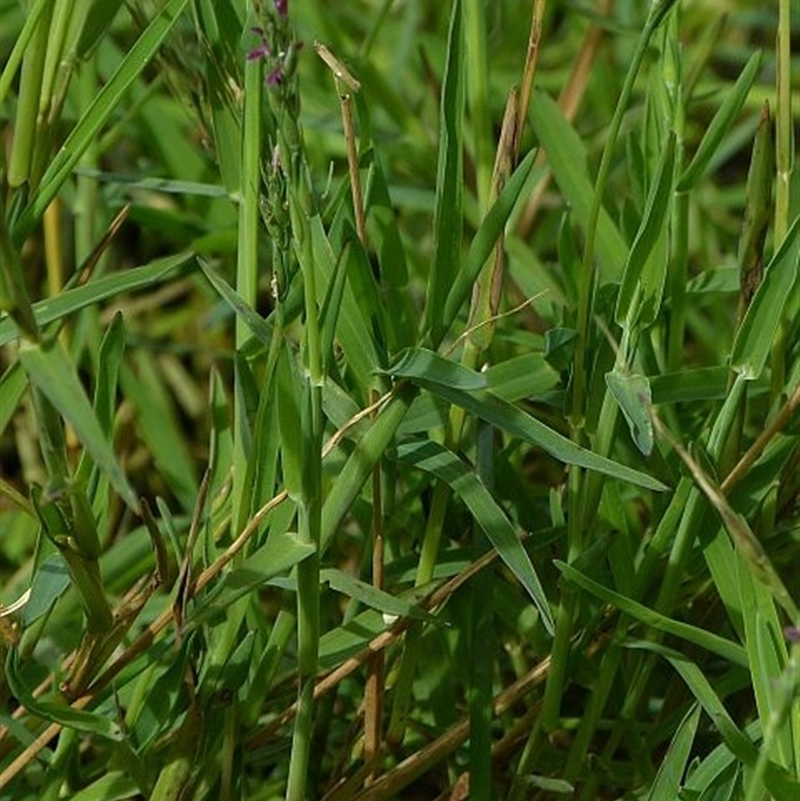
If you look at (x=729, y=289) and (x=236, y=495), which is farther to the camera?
(x=729, y=289)

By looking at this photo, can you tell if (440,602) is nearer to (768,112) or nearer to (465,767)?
(465,767)

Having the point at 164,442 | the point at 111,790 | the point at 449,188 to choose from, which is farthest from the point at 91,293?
the point at 164,442

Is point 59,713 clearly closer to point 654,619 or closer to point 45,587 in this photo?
point 45,587

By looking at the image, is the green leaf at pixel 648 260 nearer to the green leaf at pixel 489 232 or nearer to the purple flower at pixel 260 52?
the green leaf at pixel 489 232

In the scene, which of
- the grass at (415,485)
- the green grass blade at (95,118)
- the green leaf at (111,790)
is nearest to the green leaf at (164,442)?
the grass at (415,485)

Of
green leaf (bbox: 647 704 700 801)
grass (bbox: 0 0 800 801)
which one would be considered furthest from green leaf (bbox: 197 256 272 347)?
green leaf (bbox: 647 704 700 801)

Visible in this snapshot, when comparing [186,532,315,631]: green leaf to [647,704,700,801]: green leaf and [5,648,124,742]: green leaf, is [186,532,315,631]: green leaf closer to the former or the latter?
[5,648,124,742]: green leaf

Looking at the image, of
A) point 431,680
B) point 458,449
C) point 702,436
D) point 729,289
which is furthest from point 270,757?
point 729,289
